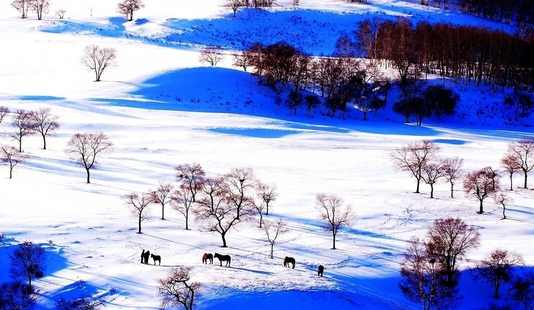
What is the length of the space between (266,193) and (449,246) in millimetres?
19239

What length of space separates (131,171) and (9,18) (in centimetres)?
9838

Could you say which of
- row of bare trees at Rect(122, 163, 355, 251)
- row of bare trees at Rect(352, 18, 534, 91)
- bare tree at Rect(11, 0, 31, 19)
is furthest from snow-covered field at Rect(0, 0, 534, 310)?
row of bare trees at Rect(352, 18, 534, 91)

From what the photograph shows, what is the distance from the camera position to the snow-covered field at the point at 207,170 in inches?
1410

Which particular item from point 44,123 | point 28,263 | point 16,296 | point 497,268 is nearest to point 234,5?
point 44,123

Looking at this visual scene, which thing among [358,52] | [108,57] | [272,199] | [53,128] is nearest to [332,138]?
[272,199]

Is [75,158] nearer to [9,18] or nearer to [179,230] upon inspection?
[179,230]

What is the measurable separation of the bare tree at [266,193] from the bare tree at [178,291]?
67.3 ft

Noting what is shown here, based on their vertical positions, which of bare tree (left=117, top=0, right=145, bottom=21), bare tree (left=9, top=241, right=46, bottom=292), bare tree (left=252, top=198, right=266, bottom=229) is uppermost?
bare tree (left=117, top=0, right=145, bottom=21)

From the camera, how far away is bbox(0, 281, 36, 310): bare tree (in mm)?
30755

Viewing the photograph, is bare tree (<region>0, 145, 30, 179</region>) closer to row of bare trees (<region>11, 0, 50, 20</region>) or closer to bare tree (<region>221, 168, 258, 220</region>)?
bare tree (<region>221, 168, 258, 220</region>)

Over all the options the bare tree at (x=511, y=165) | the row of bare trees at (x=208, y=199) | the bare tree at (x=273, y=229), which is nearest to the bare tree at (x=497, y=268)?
the bare tree at (x=273, y=229)

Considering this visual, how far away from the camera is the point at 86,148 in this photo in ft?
212

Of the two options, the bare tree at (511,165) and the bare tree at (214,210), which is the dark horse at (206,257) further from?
the bare tree at (511,165)

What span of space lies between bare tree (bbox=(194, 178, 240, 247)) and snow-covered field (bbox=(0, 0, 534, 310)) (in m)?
1.38
